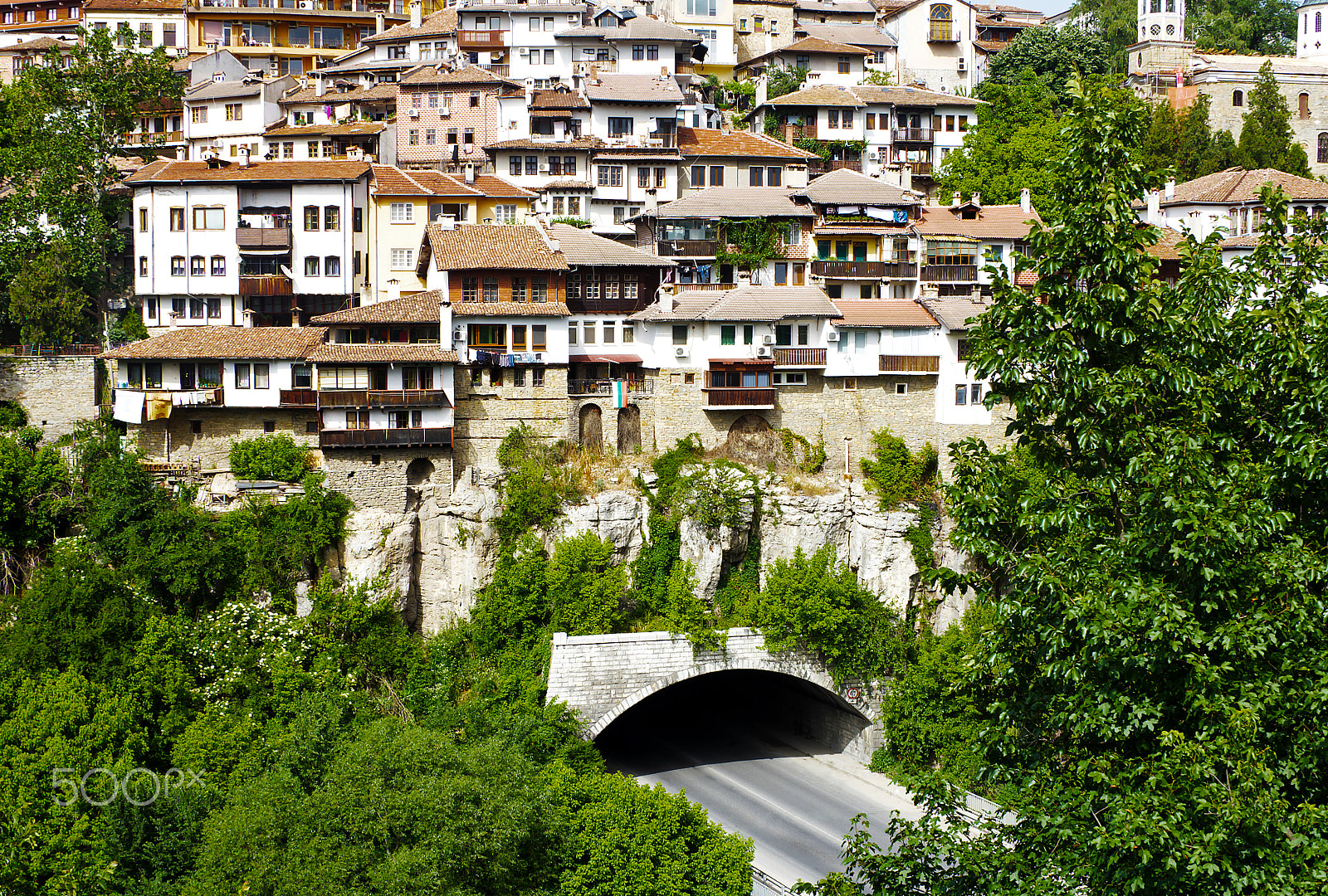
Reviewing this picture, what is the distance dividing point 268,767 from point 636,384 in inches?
735

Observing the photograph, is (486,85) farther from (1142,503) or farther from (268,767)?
(1142,503)

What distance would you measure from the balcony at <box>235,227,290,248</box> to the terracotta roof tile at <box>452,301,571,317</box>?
952 cm

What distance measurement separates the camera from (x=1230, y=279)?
17.9 m

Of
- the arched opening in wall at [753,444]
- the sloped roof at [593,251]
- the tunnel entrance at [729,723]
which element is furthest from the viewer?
the sloped roof at [593,251]

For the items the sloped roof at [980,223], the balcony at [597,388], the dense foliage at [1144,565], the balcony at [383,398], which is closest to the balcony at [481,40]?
the sloped roof at [980,223]

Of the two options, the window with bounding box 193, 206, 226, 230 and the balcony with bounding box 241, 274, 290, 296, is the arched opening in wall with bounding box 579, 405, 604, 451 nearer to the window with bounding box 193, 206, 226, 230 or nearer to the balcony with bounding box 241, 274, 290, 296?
the balcony with bounding box 241, 274, 290, 296

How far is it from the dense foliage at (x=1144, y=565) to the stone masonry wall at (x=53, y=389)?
3646 centimetres

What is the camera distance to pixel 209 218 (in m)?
51.9

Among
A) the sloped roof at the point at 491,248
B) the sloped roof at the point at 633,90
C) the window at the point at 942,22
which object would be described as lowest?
the sloped roof at the point at 491,248

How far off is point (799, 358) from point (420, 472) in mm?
13906

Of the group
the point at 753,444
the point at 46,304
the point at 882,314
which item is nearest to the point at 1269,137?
the point at 882,314

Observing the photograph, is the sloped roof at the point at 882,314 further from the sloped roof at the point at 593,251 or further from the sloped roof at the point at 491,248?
the sloped roof at the point at 491,248

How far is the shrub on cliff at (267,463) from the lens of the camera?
4456 centimetres

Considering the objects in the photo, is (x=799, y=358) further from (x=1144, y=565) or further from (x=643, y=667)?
(x=1144, y=565)
